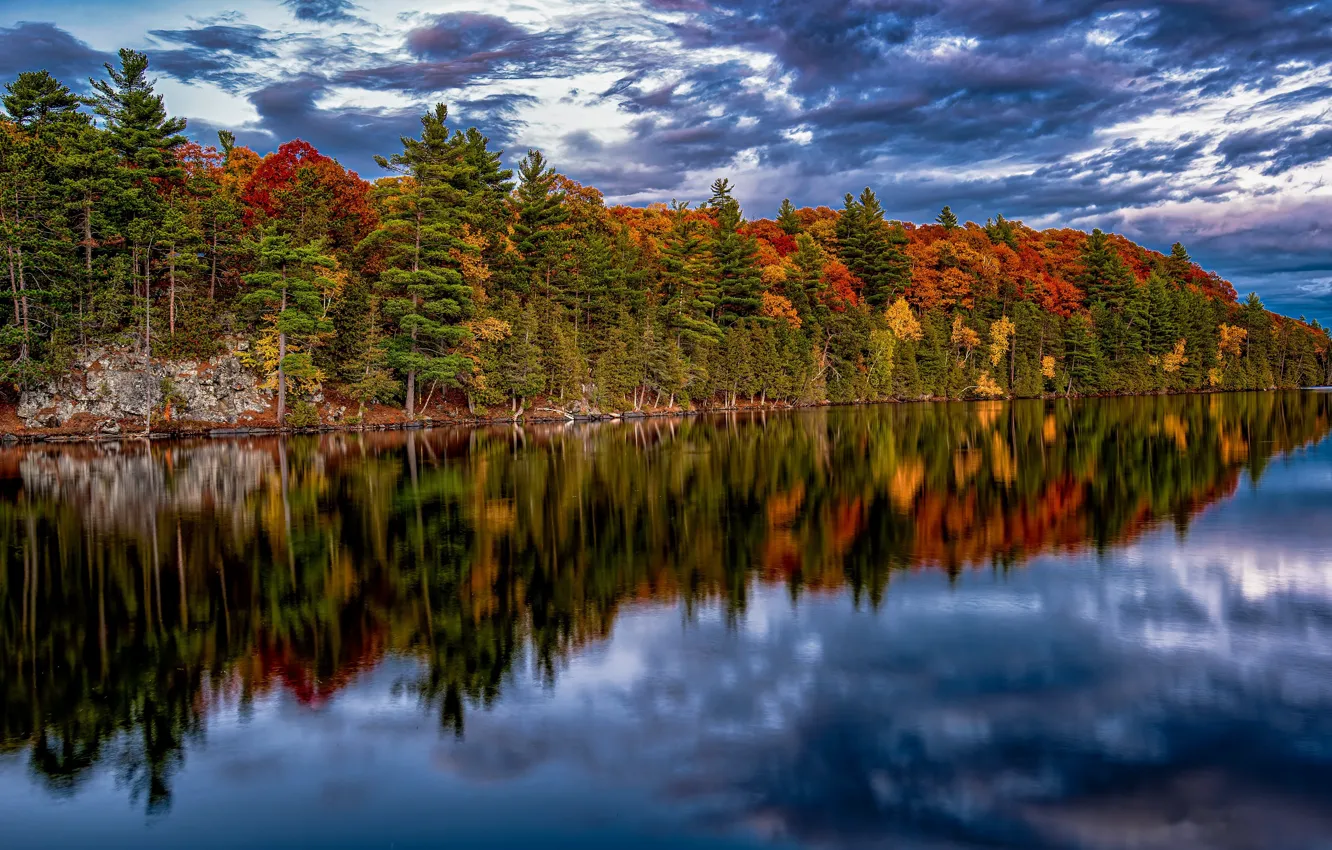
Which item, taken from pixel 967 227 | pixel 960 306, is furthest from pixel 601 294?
pixel 967 227

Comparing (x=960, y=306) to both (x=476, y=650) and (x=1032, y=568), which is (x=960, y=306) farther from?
(x=476, y=650)

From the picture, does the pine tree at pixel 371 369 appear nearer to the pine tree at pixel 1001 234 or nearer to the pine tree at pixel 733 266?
the pine tree at pixel 733 266

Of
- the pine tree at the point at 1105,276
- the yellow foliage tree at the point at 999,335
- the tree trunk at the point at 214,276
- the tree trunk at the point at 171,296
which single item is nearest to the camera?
the tree trunk at the point at 171,296

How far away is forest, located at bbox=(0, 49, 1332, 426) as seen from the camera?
A: 1630 inches

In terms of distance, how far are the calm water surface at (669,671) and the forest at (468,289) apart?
24906 mm

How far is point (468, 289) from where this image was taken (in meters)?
46.6

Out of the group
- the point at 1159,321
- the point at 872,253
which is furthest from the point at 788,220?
the point at 1159,321

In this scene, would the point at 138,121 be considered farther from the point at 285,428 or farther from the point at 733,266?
the point at 733,266

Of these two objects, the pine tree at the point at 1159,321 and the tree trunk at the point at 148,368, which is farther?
the pine tree at the point at 1159,321

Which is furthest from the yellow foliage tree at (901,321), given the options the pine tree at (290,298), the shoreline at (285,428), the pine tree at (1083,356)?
the pine tree at (290,298)

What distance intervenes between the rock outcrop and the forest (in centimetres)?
60

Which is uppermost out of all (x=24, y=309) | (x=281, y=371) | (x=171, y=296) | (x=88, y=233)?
(x=88, y=233)

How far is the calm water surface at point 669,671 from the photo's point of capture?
671 centimetres

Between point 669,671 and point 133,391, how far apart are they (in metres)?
40.8
